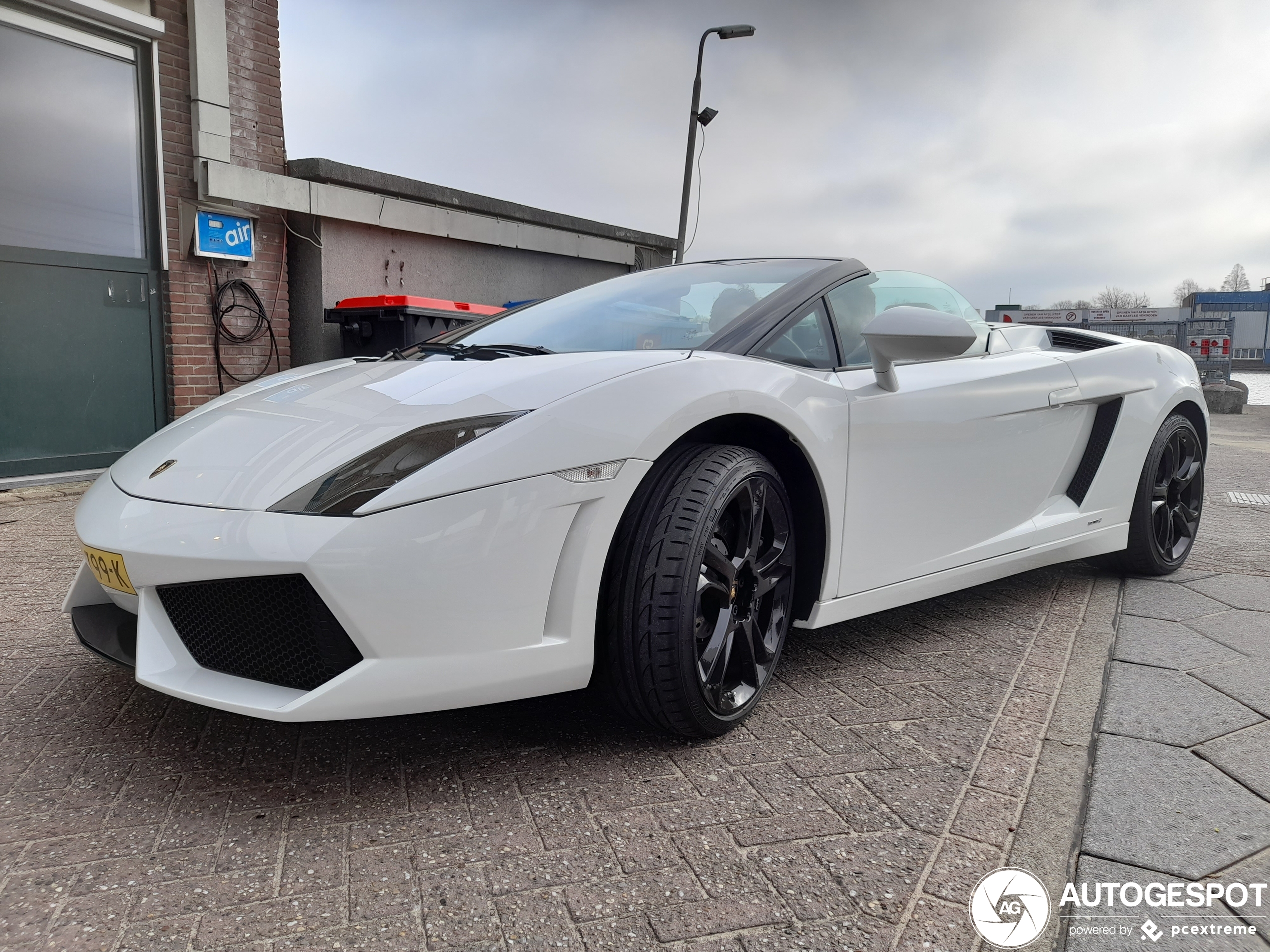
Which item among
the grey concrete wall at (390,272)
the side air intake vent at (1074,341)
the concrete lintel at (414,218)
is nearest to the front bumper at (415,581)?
the side air intake vent at (1074,341)

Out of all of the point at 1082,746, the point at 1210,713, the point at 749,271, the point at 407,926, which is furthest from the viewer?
the point at 749,271

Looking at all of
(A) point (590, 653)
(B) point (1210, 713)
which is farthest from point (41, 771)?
(B) point (1210, 713)

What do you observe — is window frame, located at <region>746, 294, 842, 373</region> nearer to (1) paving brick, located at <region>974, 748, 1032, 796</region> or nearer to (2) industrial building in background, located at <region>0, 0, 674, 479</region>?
(1) paving brick, located at <region>974, 748, 1032, 796</region>

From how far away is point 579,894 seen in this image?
4.63 ft

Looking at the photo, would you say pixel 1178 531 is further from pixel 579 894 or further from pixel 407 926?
pixel 407 926

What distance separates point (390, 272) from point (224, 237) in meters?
1.96

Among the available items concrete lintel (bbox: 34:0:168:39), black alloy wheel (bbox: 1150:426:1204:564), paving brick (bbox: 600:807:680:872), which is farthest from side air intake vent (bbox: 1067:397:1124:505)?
concrete lintel (bbox: 34:0:168:39)

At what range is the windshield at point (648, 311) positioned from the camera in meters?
2.26

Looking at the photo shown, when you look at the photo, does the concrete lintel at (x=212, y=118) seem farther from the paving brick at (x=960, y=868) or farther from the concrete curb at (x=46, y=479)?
the paving brick at (x=960, y=868)

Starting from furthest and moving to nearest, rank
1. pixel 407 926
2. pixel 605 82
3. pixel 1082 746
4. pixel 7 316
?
pixel 605 82 → pixel 7 316 → pixel 1082 746 → pixel 407 926

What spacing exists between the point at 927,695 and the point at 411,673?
138 centimetres

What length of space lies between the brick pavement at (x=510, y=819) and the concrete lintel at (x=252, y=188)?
4.78m

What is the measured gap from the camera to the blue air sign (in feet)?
20.5
